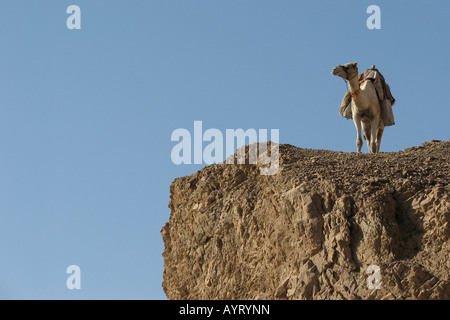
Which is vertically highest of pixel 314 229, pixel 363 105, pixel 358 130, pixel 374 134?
pixel 363 105

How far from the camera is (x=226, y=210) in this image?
30688mm

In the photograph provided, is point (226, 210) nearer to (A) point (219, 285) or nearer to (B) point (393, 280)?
(A) point (219, 285)

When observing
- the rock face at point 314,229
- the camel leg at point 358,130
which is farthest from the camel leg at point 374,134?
the rock face at point 314,229

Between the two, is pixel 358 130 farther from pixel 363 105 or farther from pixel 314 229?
pixel 314 229

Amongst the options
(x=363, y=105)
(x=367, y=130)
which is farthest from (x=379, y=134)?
(x=363, y=105)

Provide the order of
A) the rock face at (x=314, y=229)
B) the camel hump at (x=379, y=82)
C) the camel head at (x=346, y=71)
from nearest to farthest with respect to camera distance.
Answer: the rock face at (x=314, y=229), the camel head at (x=346, y=71), the camel hump at (x=379, y=82)

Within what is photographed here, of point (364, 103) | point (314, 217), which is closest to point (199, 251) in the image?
point (314, 217)

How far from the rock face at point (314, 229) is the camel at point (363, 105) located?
3.74m

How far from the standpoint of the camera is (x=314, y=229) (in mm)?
27891

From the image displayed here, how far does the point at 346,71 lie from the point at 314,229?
896 cm

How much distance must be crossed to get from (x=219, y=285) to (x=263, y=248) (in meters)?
1.41

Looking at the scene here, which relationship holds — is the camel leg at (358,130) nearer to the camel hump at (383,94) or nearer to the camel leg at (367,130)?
the camel leg at (367,130)

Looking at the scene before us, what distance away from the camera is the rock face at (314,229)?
26797mm
